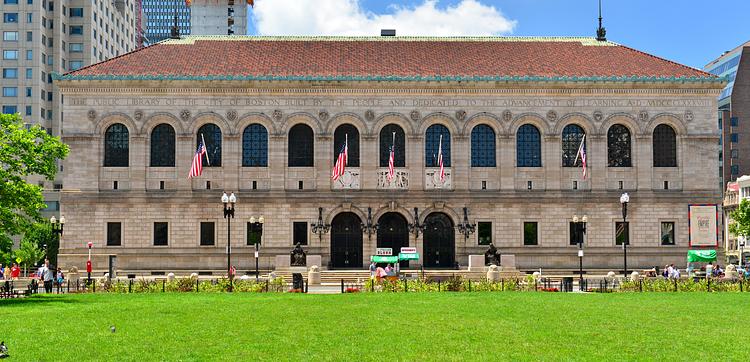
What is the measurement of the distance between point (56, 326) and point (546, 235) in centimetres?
4262

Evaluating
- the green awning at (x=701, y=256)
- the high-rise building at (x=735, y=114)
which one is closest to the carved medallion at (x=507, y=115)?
the green awning at (x=701, y=256)

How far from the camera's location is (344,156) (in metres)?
59.5

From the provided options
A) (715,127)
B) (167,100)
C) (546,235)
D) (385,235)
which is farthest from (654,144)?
(167,100)

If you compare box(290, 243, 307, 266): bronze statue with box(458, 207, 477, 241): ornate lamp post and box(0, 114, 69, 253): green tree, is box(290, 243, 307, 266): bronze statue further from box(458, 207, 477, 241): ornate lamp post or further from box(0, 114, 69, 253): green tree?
box(0, 114, 69, 253): green tree

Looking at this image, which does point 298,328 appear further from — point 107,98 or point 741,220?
point 741,220

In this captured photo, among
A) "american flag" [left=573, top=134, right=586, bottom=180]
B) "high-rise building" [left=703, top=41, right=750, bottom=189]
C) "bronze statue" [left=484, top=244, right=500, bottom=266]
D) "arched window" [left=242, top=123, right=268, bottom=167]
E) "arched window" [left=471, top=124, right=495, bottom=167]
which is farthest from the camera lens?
"high-rise building" [left=703, top=41, right=750, bottom=189]

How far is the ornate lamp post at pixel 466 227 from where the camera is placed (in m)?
62.8

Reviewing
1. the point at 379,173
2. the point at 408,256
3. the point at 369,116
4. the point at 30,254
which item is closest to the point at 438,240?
the point at 408,256

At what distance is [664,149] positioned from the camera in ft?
210

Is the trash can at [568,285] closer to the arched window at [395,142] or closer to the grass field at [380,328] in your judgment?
the grass field at [380,328]

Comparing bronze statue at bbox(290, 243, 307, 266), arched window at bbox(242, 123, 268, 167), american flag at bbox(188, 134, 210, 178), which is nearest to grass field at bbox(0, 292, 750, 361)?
american flag at bbox(188, 134, 210, 178)

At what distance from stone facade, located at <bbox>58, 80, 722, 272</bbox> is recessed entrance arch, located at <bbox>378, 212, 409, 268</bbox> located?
653 millimetres

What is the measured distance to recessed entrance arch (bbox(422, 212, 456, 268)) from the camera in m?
63.2

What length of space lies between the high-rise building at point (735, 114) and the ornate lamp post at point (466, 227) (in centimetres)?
8089
